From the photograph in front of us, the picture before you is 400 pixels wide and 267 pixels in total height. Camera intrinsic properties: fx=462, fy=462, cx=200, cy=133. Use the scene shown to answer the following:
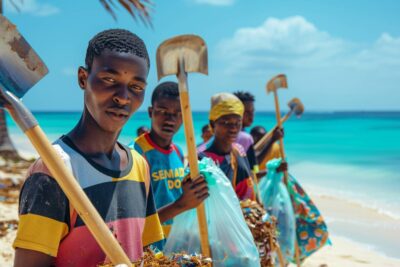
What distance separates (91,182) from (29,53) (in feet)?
1.37

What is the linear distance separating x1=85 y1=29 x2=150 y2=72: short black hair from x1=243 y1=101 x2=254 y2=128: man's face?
13.1ft

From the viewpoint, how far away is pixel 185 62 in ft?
7.49

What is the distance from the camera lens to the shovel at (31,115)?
1.16 meters

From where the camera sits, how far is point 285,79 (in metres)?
4.74

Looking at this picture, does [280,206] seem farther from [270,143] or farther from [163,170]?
[163,170]

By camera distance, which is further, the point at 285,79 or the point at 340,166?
the point at 340,166

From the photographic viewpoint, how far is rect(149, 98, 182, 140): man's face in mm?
3135

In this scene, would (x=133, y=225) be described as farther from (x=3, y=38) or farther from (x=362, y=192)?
(x=362, y=192)

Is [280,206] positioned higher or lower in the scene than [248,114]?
A: lower

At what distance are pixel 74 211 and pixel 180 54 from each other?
115 centimetres

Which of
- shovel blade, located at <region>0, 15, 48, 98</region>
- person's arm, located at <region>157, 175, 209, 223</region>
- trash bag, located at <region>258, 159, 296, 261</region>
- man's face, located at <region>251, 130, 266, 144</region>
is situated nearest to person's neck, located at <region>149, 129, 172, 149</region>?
person's arm, located at <region>157, 175, 209, 223</region>

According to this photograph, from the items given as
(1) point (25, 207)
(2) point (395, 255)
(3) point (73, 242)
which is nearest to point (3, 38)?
(1) point (25, 207)

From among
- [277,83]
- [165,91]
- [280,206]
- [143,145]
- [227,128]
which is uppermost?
[277,83]

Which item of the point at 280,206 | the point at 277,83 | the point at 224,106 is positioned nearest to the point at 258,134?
the point at 277,83
